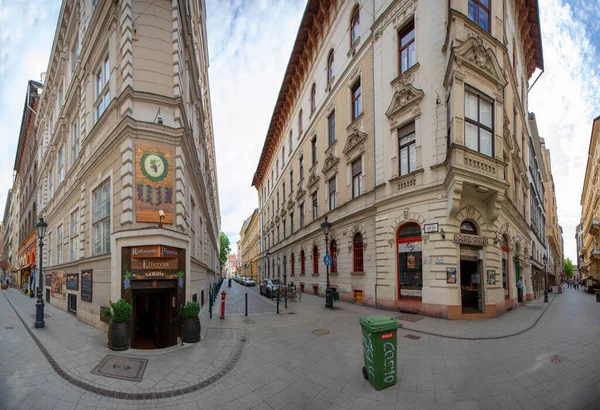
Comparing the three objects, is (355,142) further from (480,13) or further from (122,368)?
(122,368)

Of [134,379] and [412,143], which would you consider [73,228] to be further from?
[412,143]

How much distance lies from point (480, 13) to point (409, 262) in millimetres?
11993

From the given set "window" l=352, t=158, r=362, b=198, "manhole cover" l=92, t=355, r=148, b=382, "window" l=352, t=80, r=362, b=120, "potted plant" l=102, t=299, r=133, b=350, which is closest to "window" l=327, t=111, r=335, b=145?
"window" l=352, t=80, r=362, b=120

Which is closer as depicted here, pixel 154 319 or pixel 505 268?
pixel 154 319

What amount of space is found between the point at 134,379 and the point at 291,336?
4.86 metres

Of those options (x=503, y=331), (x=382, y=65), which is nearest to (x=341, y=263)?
(x=503, y=331)

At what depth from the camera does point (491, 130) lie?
14.2 meters

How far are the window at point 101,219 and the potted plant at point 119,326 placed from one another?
315cm

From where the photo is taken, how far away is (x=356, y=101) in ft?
66.4

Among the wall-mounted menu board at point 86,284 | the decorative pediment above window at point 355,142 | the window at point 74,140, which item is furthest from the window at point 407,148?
the window at point 74,140

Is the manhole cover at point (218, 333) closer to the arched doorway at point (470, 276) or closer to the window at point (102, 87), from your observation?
the window at point (102, 87)

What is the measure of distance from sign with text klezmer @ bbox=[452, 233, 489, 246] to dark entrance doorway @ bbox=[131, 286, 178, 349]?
11.2m

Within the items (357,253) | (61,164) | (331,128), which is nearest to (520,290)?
(357,253)

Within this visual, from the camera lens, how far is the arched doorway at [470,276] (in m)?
13.9
